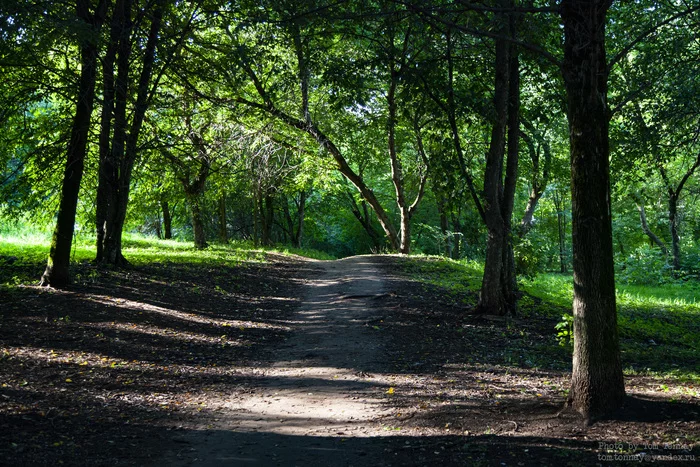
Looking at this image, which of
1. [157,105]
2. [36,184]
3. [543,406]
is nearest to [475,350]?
[543,406]

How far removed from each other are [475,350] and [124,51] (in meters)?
8.98

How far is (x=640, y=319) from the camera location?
38.8 feet

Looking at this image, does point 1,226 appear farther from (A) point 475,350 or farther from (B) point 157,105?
(A) point 475,350

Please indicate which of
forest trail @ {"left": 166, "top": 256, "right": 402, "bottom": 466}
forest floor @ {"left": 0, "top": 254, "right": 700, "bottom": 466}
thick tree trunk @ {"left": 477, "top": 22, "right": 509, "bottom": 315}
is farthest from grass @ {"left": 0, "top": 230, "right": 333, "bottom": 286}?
thick tree trunk @ {"left": 477, "top": 22, "right": 509, "bottom": 315}

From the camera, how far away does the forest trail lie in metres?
4.30

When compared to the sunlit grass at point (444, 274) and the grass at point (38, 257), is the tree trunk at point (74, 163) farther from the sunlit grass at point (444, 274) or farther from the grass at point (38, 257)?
the sunlit grass at point (444, 274)

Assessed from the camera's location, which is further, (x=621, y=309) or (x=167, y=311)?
(x=621, y=309)

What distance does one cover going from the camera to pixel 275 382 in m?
6.39

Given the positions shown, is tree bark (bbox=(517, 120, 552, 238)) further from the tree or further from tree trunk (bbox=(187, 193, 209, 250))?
tree trunk (bbox=(187, 193, 209, 250))

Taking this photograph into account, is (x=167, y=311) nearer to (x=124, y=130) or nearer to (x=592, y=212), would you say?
(x=124, y=130)

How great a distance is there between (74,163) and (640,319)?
12.1 meters

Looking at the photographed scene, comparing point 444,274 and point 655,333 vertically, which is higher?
point 444,274

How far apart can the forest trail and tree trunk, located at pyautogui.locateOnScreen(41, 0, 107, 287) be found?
425 cm

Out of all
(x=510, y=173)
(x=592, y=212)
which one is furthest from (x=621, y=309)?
(x=592, y=212)
